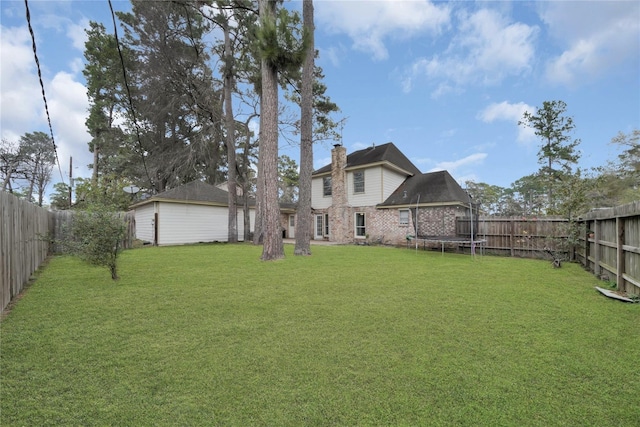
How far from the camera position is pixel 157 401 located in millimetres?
2033

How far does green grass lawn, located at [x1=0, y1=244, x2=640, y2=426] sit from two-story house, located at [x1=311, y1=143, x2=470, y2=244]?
364 inches

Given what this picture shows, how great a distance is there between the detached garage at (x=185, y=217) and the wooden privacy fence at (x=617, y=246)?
1738 cm

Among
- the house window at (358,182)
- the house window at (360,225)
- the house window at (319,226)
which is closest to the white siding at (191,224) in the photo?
the house window at (319,226)

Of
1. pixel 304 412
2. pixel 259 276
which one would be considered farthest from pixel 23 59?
pixel 304 412

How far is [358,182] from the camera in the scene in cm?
1745

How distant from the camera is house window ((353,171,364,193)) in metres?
17.3

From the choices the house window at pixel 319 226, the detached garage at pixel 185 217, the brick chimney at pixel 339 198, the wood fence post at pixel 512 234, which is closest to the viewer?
the wood fence post at pixel 512 234

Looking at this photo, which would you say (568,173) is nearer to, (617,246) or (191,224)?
(617,246)

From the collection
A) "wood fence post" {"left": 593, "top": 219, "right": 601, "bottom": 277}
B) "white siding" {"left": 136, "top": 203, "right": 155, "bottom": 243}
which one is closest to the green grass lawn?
"wood fence post" {"left": 593, "top": 219, "right": 601, "bottom": 277}

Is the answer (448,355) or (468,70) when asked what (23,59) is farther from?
(468,70)

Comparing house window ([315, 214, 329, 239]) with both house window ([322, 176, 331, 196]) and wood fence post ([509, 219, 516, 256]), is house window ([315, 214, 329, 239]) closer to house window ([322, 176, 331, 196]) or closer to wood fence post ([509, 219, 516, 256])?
house window ([322, 176, 331, 196])

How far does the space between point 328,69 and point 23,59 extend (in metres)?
14.8

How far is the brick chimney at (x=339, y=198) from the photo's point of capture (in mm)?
17531

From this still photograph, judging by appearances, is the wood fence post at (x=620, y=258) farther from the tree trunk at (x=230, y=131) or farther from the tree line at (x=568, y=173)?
the tree trunk at (x=230, y=131)
